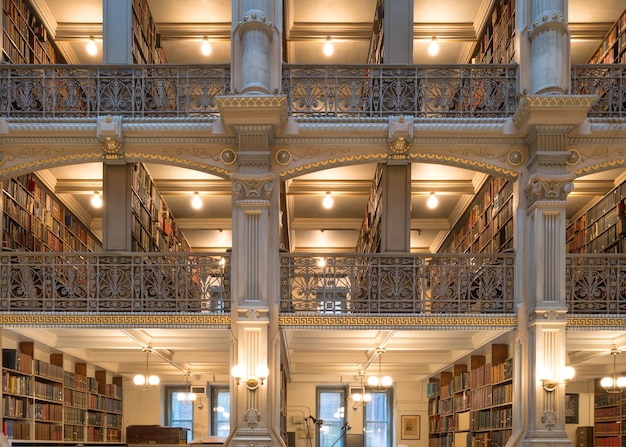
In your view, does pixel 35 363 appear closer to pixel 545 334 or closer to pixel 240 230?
pixel 240 230

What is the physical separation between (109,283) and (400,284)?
3.16 meters

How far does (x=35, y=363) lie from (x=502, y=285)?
5.66 meters

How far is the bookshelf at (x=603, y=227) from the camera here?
10820 millimetres

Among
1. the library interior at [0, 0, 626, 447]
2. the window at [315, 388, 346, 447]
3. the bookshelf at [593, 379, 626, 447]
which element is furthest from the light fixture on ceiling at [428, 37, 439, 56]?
the window at [315, 388, 346, 447]

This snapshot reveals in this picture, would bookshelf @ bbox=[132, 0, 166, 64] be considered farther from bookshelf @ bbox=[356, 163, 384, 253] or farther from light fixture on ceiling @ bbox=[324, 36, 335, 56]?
bookshelf @ bbox=[356, 163, 384, 253]

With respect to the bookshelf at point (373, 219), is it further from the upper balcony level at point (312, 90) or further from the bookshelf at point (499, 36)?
the bookshelf at point (499, 36)

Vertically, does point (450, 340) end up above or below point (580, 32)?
below

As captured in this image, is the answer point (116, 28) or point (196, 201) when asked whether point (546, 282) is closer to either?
point (116, 28)

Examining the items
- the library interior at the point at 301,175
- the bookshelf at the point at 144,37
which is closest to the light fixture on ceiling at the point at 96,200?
the library interior at the point at 301,175

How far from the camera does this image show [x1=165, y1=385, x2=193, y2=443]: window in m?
17.0

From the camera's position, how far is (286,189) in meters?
13.1

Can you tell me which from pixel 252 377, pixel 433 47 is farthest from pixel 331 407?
pixel 252 377

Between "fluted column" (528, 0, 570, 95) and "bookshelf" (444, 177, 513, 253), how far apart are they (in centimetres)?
137

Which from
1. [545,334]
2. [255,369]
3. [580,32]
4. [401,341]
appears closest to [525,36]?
[580,32]
